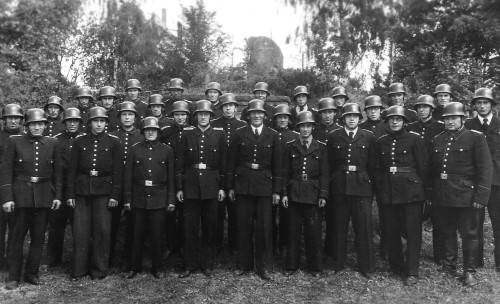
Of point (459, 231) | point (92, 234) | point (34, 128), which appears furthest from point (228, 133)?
point (459, 231)

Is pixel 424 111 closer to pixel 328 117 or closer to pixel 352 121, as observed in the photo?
pixel 352 121

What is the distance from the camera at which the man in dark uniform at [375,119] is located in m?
7.16

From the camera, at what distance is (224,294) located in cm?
565

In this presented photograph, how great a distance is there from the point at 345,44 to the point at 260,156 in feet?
29.0

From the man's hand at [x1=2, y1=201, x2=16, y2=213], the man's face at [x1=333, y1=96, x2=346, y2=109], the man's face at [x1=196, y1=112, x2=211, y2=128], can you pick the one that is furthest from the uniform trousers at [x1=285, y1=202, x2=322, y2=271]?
the man's hand at [x1=2, y1=201, x2=16, y2=213]

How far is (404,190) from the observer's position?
6098 mm

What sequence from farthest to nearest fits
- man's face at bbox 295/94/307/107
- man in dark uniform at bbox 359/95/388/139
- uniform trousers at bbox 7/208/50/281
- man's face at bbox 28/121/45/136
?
1. man's face at bbox 295/94/307/107
2. man in dark uniform at bbox 359/95/388/139
3. man's face at bbox 28/121/45/136
4. uniform trousers at bbox 7/208/50/281

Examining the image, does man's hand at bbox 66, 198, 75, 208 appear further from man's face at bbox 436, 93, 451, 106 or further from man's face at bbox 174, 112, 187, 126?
man's face at bbox 436, 93, 451, 106

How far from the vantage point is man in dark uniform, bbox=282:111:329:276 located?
20.7 feet

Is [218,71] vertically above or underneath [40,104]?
above

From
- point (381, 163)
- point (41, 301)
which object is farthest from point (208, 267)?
point (381, 163)

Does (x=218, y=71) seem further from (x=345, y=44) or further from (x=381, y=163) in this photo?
(x=381, y=163)

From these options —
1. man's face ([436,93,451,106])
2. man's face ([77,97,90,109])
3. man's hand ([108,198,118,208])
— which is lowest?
man's hand ([108,198,118,208])

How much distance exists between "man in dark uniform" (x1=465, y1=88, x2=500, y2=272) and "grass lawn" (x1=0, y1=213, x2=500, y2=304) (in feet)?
1.43
